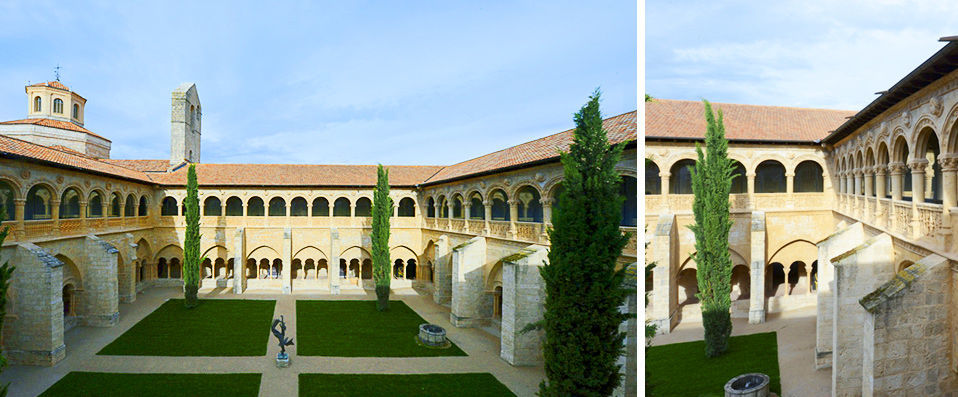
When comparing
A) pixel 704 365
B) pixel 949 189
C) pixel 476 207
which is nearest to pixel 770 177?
pixel 949 189

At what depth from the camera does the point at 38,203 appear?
61.7ft

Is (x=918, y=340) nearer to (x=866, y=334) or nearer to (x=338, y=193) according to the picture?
(x=866, y=334)

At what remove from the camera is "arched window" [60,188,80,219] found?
19.0 meters

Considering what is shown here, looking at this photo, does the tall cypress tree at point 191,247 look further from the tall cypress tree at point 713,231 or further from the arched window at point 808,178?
the arched window at point 808,178

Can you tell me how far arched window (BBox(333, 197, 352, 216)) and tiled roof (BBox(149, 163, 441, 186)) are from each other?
1.29 meters

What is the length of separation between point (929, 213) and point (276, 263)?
25698 millimetres

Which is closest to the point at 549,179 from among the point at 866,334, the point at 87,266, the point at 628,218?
the point at 628,218

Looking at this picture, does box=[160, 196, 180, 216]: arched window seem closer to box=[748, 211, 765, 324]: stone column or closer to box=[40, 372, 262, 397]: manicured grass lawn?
box=[40, 372, 262, 397]: manicured grass lawn

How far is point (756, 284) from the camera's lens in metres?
13.4

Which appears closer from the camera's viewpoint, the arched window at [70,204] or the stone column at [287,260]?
the arched window at [70,204]

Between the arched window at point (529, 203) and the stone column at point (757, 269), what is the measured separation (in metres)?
6.43

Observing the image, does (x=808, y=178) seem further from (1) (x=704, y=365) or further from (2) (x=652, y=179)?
(1) (x=704, y=365)

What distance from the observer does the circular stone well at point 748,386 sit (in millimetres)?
7289

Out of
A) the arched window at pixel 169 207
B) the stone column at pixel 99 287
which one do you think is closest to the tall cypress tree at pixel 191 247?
the stone column at pixel 99 287
